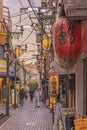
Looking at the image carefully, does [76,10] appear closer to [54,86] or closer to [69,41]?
[69,41]

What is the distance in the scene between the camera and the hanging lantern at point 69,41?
10477 mm

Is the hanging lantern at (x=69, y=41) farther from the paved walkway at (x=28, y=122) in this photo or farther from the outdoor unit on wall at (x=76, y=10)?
the paved walkway at (x=28, y=122)

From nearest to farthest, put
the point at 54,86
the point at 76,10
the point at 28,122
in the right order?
the point at 76,10 → the point at 28,122 → the point at 54,86

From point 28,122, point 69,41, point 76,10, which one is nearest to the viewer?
point 76,10

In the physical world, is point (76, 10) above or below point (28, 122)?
above

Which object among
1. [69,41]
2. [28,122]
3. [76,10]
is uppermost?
[76,10]

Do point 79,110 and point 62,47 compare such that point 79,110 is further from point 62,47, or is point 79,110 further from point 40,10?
point 40,10

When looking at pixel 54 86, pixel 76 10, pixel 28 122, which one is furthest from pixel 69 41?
pixel 54 86

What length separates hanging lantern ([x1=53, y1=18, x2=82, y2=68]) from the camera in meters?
10.5

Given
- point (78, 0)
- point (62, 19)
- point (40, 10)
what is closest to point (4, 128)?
point (40, 10)

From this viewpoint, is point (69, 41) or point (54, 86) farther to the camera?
A: point (54, 86)

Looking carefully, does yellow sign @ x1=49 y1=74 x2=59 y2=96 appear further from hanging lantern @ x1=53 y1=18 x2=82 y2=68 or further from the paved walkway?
hanging lantern @ x1=53 y1=18 x2=82 y2=68

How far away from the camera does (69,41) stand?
10539 millimetres

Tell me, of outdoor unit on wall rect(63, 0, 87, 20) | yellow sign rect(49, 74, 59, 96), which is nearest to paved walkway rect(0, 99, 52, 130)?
yellow sign rect(49, 74, 59, 96)
